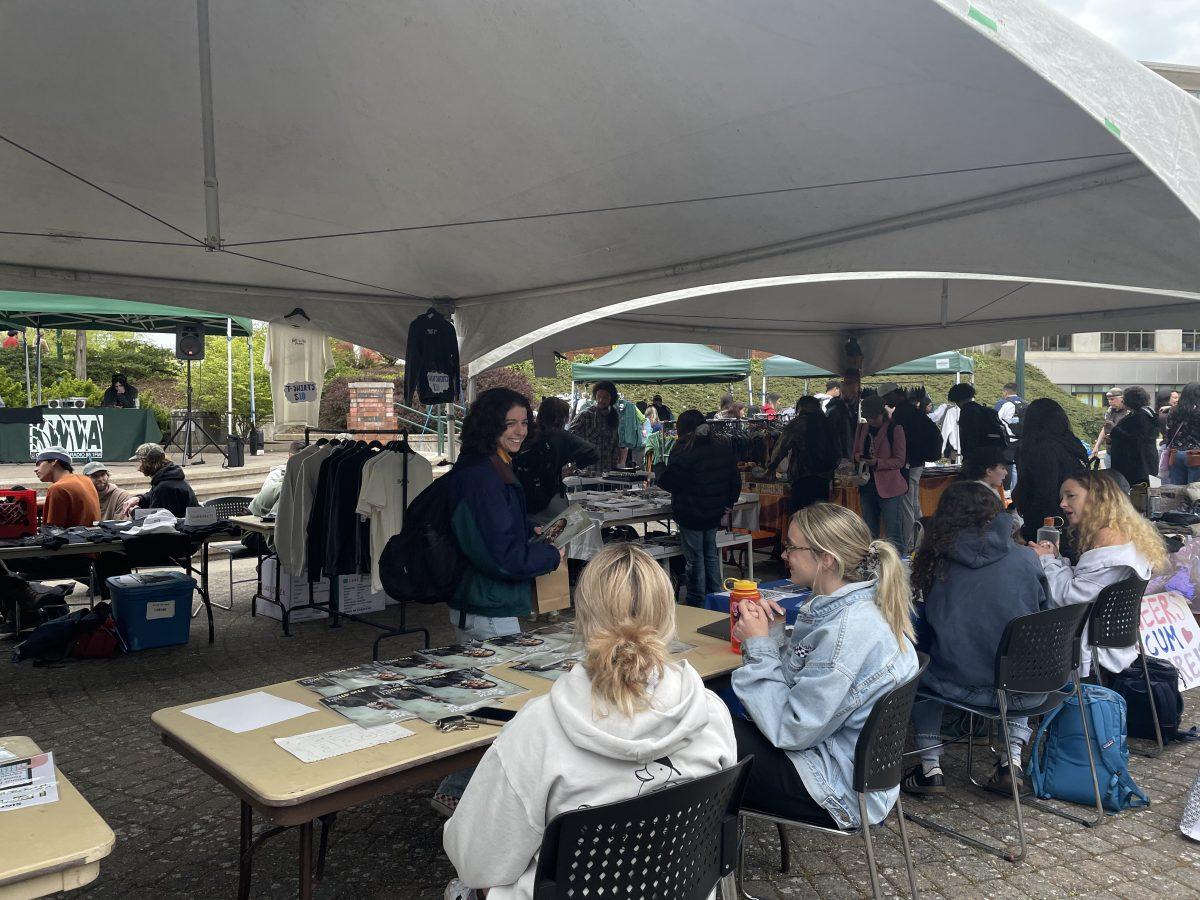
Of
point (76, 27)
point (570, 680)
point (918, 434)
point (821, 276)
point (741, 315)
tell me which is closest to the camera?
point (570, 680)

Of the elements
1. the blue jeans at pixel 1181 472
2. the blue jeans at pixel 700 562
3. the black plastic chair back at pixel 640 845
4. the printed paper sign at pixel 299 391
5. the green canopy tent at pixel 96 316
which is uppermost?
the green canopy tent at pixel 96 316

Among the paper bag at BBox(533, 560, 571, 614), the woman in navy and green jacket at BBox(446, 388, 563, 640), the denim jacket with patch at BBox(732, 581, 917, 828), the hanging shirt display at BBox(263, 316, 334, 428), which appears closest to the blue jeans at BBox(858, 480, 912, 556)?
the hanging shirt display at BBox(263, 316, 334, 428)

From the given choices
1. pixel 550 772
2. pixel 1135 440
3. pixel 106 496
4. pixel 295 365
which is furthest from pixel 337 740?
pixel 1135 440

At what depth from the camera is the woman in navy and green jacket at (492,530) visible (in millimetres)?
3293

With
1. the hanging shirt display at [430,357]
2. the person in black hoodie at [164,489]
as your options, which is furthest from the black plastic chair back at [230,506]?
the hanging shirt display at [430,357]

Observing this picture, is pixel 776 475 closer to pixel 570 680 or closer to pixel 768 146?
pixel 768 146

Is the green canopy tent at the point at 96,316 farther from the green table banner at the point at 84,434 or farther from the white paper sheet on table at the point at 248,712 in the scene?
the white paper sheet on table at the point at 248,712

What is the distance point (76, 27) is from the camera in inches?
121

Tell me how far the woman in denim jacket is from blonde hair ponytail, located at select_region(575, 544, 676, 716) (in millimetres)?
696

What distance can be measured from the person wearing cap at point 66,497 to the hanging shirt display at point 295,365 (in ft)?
4.61

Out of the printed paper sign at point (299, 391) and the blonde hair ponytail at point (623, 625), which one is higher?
the printed paper sign at point (299, 391)

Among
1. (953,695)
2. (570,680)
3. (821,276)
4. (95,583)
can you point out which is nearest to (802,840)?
(953,695)

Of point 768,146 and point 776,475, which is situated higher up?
point 768,146

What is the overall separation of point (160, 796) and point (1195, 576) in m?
5.83
